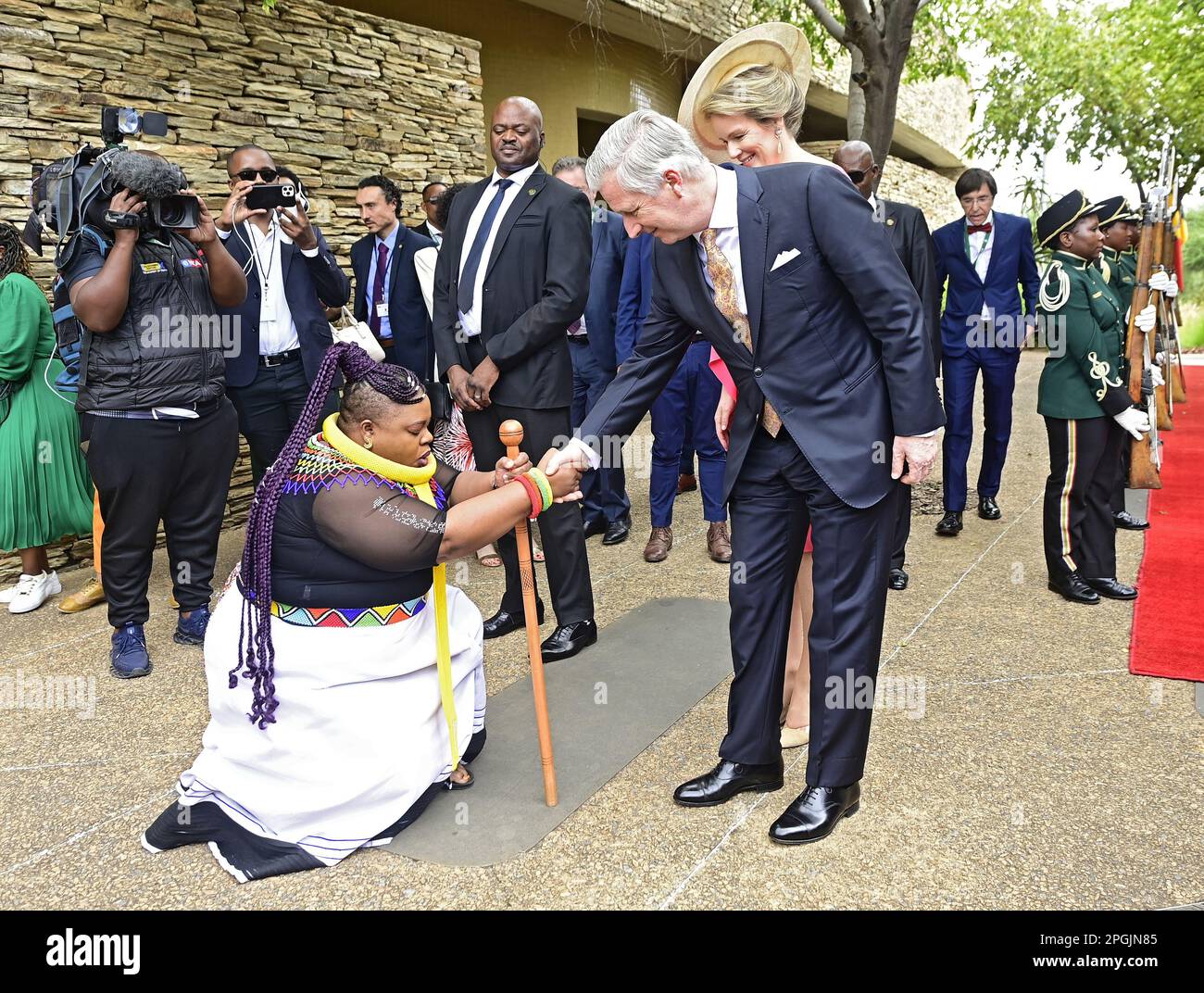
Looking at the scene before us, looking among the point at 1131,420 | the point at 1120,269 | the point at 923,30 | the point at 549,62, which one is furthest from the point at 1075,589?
the point at 549,62

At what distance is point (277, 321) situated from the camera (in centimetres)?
533

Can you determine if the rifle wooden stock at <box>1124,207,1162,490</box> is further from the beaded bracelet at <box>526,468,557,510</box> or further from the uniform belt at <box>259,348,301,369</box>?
the uniform belt at <box>259,348,301,369</box>

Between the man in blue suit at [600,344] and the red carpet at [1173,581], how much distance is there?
9.87 feet

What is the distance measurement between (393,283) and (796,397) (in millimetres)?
3766

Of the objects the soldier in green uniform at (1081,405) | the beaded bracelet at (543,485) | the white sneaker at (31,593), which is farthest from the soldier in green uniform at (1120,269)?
the white sneaker at (31,593)

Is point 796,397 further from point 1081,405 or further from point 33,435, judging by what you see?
point 33,435

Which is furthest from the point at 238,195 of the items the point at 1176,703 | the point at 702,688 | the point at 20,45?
the point at 1176,703

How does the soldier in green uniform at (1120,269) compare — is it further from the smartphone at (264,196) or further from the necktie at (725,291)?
the smartphone at (264,196)

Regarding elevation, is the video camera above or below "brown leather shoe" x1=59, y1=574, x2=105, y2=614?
above

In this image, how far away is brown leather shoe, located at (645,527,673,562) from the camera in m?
5.81

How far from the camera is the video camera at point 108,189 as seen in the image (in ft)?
13.4

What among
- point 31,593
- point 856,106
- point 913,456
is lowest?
point 31,593

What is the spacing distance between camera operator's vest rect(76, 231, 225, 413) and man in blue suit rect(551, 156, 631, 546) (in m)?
2.51

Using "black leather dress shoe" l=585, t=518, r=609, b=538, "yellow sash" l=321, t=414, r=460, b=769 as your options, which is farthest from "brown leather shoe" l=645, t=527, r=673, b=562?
"yellow sash" l=321, t=414, r=460, b=769
